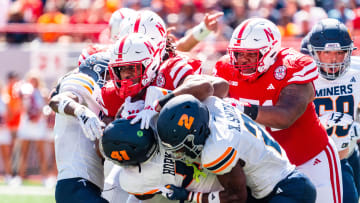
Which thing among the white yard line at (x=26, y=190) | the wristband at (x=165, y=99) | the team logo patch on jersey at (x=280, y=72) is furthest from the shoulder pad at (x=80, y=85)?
the white yard line at (x=26, y=190)

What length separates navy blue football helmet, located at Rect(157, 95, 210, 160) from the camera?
3.35 metres

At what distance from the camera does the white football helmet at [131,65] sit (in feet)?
12.8

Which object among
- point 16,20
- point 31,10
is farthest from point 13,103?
point 31,10

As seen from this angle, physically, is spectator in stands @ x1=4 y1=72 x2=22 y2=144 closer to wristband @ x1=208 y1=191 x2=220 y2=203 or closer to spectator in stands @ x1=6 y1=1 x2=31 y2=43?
spectator in stands @ x1=6 y1=1 x2=31 y2=43

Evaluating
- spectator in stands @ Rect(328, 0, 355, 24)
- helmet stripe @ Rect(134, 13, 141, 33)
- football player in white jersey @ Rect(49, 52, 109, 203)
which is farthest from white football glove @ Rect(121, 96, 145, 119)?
spectator in stands @ Rect(328, 0, 355, 24)

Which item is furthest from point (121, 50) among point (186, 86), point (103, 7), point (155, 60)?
point (103, 7)

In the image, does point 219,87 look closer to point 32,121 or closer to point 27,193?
point 27,193

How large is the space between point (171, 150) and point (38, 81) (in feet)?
22.3

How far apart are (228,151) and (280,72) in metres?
1.08

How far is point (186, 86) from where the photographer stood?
3.65 m

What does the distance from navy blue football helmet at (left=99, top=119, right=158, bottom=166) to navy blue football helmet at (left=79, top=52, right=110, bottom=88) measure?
81 cm

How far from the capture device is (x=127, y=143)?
11.4ft

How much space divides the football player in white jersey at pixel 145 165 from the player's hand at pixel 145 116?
26 mm

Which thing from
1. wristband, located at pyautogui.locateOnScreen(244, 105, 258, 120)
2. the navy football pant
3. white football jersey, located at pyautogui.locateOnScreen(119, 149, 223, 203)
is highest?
wristband, located at pyautogui.locateOnScreen(244, 105, 258, 120)
